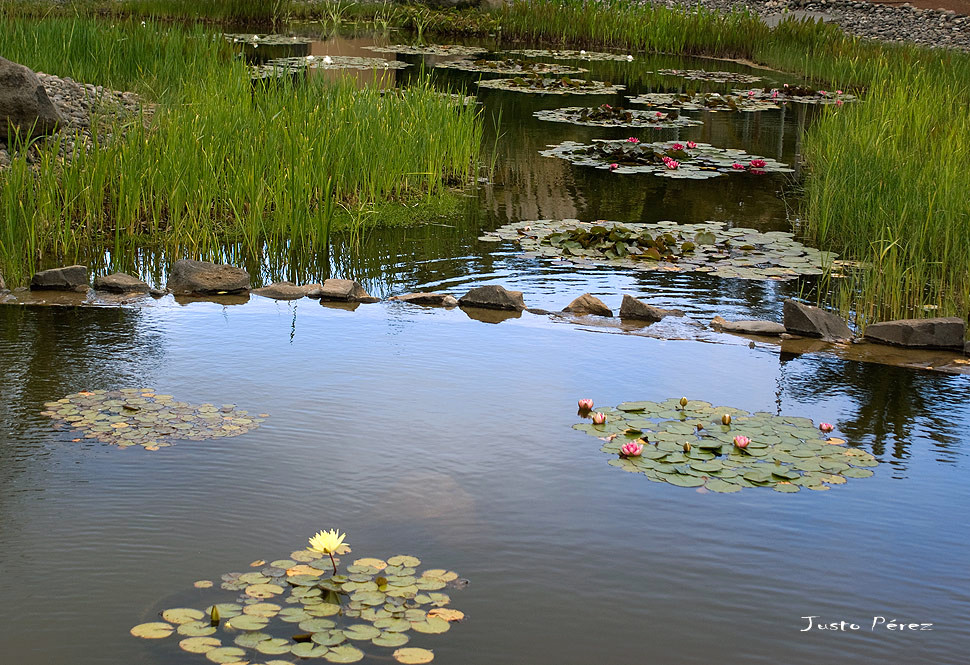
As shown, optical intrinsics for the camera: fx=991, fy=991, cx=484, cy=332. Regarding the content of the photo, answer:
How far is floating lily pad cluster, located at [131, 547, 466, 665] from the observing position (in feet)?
7.51

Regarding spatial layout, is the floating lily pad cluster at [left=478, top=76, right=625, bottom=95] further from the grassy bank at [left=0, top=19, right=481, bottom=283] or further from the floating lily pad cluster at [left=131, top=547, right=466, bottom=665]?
the floating lily pad cluster at [left=131, top=547, right=466, bottom=665]

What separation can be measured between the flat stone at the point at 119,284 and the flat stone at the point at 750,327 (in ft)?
10.1

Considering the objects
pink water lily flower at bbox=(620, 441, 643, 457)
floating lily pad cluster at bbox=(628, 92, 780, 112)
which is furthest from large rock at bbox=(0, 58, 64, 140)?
floating lily pad cluster at bbox=(628, 92, 780, 112)

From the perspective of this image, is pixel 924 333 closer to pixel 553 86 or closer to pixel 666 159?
pixel 666 159

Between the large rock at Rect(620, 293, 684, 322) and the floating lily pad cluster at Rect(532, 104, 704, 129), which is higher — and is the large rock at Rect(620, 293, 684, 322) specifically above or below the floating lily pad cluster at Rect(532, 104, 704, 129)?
below

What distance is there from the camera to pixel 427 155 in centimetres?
809

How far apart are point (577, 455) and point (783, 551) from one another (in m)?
0.84

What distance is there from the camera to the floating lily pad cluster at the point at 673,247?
631 cm

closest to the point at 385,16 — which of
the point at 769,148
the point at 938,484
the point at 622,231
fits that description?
the point at 769,148

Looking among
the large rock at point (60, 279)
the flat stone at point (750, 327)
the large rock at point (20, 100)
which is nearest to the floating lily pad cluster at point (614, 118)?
the large rock at point (20, 100)

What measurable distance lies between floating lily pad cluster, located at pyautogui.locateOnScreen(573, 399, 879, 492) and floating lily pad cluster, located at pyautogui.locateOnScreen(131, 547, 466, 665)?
1059 mm

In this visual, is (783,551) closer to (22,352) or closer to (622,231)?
(22,352)

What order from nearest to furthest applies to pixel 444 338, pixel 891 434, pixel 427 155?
pixel 891 434, pixel 444 338, pixel 427 155

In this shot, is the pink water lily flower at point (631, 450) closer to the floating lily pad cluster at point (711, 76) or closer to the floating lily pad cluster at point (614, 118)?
the floating lily pad cluster at point (614, 118)
